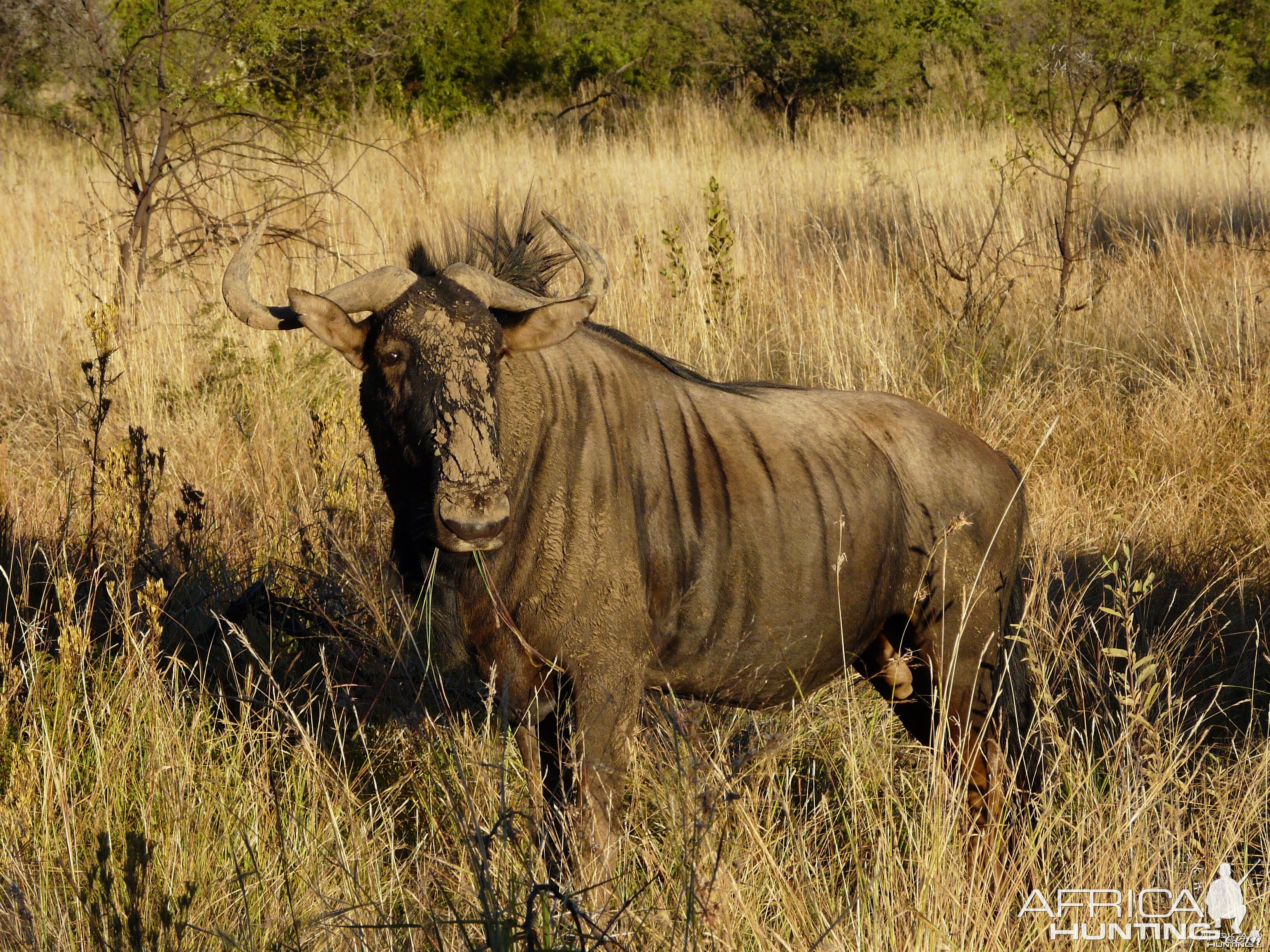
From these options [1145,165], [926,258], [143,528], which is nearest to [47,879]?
[143,528]

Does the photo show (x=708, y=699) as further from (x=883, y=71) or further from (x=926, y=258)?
(x=883, y=71)

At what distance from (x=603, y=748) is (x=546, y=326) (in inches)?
41.8

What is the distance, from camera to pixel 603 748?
2826 millimetres

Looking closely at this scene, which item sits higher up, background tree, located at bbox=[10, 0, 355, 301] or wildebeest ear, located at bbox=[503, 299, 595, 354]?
background tree, located at bbox=[10, 0, 355, 301]

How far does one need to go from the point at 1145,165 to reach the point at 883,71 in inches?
254

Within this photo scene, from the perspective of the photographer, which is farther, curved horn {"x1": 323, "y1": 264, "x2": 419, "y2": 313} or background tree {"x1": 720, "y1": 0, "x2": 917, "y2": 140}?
background tree {"x1": 720, "y1": 0, "x2": 917, "y2": 140}

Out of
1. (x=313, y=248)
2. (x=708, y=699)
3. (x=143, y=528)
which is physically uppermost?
(x=313, y=248)

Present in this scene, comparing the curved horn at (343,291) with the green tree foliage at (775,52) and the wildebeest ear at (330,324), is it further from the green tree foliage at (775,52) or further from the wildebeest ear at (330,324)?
the green tree foliage at (775,52)

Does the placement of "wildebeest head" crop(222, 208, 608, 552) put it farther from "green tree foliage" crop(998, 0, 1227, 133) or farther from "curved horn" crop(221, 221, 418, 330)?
"green tree foliage" crop(998, 0, 1227, 133)

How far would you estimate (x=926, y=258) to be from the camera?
25.8 feet

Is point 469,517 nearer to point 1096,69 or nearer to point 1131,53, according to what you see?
point 1131,53

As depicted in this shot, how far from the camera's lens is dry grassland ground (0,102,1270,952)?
2.41 m

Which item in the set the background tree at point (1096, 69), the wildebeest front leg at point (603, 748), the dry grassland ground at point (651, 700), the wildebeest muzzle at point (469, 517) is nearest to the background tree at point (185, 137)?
the dry grassland ground at point (651, 700)

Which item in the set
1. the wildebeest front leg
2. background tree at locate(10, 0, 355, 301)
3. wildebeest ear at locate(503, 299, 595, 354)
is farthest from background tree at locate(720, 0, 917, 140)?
the wildebeest front leg
